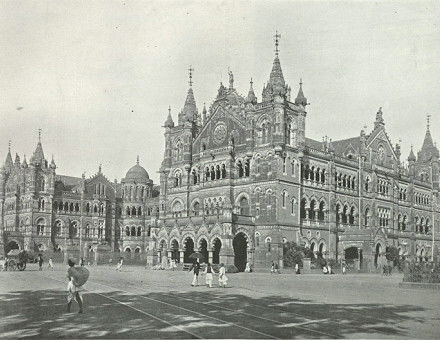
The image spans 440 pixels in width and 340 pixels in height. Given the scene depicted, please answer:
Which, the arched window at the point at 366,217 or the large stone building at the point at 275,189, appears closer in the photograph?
the large stone building at the point at 275,189

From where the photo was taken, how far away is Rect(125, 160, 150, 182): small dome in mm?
99256

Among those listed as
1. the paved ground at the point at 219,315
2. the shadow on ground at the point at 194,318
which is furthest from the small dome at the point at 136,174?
the shadow on ground at the point at 194,318

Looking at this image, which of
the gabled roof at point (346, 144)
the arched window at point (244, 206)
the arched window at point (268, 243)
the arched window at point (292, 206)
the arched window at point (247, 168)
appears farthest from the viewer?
the gabled roof at point (346, 144)

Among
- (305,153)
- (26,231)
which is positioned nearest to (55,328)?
(305,153)

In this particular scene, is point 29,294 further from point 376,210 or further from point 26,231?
point 26,231

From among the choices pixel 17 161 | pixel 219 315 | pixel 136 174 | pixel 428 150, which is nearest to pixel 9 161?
pixel 17 161

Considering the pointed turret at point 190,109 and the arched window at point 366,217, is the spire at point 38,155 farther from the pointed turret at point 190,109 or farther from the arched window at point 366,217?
the arched window at point 366,217

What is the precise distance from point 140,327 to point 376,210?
6134 centimetres

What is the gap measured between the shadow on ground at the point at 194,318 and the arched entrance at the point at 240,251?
35.0 m

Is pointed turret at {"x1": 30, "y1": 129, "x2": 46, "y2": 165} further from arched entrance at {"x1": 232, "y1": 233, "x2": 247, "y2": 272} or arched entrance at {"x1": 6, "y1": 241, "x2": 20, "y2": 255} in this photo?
arched entrance at {"x1": 232, "y1": 233, "x2": 247, "y2": 272}

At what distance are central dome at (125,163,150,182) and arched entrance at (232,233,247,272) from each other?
43.7 m

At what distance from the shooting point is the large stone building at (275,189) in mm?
57094

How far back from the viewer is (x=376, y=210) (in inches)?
2837

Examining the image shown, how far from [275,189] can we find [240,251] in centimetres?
823
